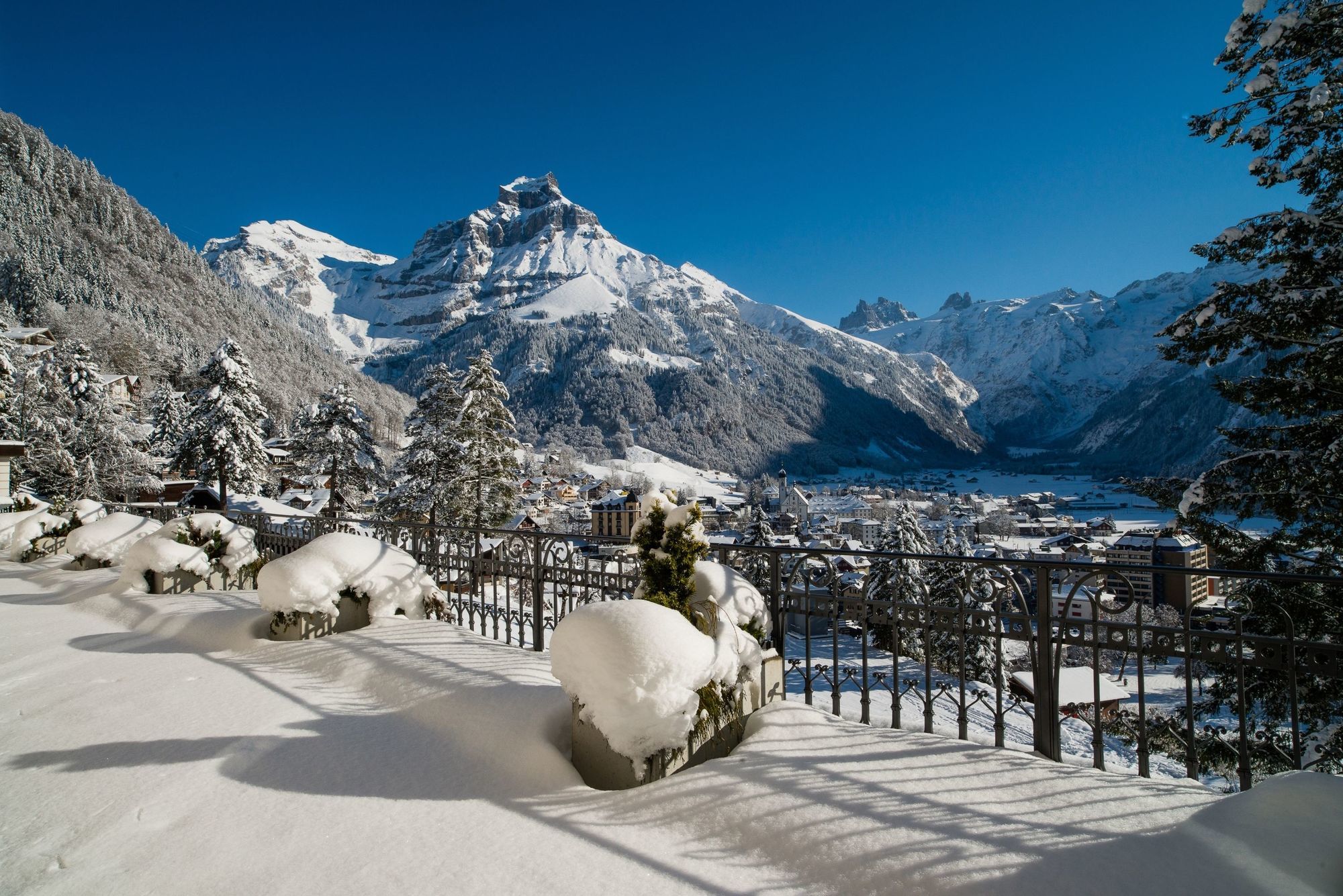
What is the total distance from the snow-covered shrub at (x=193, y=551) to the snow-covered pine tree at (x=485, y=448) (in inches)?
528

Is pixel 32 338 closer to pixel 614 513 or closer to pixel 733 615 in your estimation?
pixel 614 513

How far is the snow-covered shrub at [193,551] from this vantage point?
332 inches

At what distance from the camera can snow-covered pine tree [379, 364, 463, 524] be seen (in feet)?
77.3

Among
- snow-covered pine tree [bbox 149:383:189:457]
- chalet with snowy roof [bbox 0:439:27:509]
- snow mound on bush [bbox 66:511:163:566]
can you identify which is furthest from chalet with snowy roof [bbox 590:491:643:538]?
snow mound on bush [bbox 66:511:163:566]

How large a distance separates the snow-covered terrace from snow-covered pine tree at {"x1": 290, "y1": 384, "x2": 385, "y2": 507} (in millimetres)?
26228

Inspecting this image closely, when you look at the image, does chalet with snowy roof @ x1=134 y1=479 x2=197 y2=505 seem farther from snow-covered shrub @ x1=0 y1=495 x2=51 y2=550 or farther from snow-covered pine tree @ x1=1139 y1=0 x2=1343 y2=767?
snow-covered pine tree @ x1=1139 y1=0 x2=1343 y2=767

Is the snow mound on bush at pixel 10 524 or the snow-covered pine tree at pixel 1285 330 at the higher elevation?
the snow-covered pine tree at pixel 1285 330

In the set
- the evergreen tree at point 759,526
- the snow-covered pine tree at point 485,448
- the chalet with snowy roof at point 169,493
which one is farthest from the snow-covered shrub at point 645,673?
the chalet with snowy roof at point 169,493

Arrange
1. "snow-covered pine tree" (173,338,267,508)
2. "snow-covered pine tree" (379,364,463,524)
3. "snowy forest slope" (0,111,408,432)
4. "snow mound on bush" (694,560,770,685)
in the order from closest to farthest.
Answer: "snow mound on bush" (694,560,770,685)
"snow-covered pine tree" (379,364,463,524)
"snow-covered pine tree" (173,338,267,508)
"snowy forest slope" (0,111,408,432)

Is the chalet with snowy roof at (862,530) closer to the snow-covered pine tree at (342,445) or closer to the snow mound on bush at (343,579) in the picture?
the snow-covered pine tree at (342,445)

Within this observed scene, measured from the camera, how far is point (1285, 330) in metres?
6.51

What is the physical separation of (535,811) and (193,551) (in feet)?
26.9

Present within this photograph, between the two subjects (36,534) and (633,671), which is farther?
(36,534)

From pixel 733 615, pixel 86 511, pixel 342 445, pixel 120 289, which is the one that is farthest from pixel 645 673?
pixel 120 289
